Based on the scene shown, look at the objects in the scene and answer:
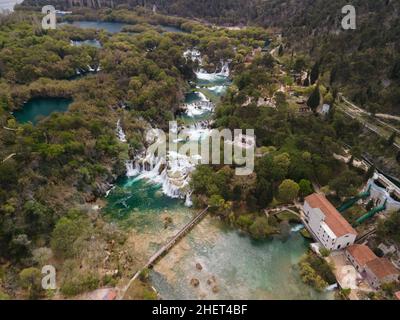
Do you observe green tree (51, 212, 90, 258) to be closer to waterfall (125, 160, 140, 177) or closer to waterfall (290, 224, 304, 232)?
waterfall (125, 160, 140, 177)

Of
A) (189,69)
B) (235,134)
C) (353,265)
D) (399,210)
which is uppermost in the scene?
(189,69)

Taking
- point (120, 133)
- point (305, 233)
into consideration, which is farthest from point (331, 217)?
point (120, 133)

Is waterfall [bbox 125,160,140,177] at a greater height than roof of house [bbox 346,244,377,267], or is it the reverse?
waterfall [bbox 125,160,140,177]

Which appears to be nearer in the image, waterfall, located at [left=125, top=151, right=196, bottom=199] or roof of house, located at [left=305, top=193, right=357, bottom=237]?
roof of house, located at [left=305, top=193, right=357, bottom=237]

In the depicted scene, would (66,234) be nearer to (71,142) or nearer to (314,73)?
(71,142)

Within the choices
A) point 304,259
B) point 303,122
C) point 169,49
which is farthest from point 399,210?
point 169,49

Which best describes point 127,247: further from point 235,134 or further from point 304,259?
point 235,134

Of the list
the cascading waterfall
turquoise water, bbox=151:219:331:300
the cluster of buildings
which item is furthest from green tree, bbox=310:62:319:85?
turquoise water, bbox=151:219:331:300
